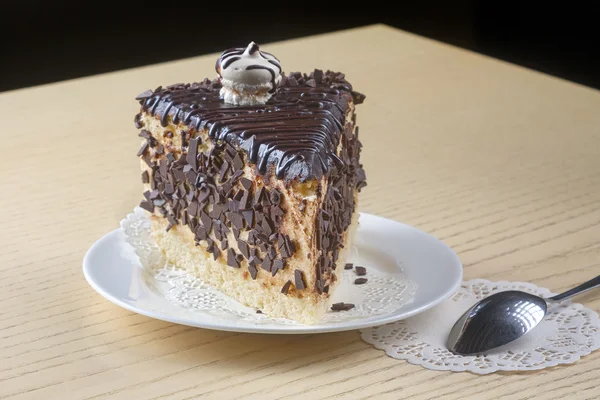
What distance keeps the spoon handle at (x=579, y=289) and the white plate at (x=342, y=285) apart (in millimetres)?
173

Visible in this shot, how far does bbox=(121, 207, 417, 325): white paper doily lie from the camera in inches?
61.8

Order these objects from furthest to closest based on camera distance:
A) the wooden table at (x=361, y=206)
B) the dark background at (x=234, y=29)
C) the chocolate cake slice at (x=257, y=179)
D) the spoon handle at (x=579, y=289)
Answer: the dark background at (x=234, y=29), the spoon handle at (x=579, y=289), the chocolate cake slice at (x=257, y=179), the wooden table at (x=361, y=206)

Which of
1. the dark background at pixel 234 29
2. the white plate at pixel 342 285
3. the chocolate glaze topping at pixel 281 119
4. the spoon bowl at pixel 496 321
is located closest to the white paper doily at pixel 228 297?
the white plate at pixel 342 285

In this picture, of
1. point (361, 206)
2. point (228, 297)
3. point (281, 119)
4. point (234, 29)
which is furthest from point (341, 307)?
point (234, 29)

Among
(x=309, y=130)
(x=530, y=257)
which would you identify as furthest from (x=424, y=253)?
(x=309, y=130)

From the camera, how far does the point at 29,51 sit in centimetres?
491

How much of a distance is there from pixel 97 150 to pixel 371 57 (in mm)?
1080

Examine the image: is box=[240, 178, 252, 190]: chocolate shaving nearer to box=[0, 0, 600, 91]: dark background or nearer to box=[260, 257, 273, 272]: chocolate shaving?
box=[260, 257, 273, 272]: chocolate shaving

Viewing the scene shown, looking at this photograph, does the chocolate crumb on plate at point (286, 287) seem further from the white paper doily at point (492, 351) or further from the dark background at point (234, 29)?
the dark background at point (234, 29)

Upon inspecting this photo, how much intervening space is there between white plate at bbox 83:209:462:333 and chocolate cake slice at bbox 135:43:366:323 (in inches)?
1.8

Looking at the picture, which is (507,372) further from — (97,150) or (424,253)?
(97,150)

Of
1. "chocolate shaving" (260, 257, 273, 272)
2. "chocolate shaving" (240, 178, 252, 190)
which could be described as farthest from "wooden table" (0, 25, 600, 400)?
"chocolate shaving" (240, 178, 252, 190)

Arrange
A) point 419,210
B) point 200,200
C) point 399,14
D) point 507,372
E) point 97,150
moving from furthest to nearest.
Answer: point 399,14 → point 97,150 → point 419,210 → point 200,200 → point 507,372

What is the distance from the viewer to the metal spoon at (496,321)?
1469 millimetres
